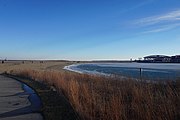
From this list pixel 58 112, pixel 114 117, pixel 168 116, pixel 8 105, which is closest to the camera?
pixel 168 116

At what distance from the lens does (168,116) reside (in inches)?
281

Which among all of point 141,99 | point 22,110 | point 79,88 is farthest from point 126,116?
point 79,88

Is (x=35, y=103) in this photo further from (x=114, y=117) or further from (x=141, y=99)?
(x=114, y=117)

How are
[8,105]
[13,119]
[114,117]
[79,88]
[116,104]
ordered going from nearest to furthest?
[114,117] < [116,104] < [13,119] < [8,105] < [79,88]

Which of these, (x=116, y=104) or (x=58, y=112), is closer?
(x=116, y=104)

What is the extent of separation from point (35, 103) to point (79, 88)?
192 cm

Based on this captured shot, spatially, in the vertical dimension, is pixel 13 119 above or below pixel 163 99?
below

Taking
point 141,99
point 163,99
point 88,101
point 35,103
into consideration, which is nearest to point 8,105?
point 35,103

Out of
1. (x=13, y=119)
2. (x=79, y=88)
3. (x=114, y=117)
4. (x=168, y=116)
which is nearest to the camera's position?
(x=168, y=116)

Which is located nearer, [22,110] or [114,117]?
[114,117]

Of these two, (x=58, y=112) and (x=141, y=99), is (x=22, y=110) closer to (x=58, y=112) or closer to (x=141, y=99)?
(x=58, y=112)

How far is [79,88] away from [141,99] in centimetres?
404

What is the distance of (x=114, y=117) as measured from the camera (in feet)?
25.3

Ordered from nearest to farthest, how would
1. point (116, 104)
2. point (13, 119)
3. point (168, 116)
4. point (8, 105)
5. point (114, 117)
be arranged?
point (168, 116) → point (114, 117) → point (116, 104) → point (13, 119) → point (8, 105)
